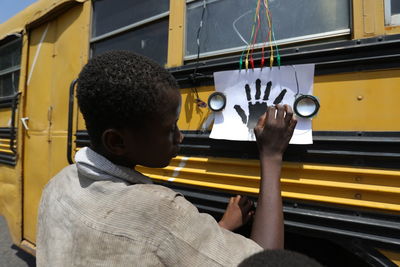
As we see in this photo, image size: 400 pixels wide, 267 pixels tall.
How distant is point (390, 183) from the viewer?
997 millimetres

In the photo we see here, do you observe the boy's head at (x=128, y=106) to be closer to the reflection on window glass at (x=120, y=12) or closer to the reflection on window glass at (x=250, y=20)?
the reflection on window glass at (x=250, y=20)

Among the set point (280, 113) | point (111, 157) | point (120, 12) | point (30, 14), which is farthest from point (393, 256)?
point (30, 14)

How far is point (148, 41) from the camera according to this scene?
5.60 feet

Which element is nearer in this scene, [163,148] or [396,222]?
[163,148]

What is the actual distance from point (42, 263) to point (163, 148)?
461mm

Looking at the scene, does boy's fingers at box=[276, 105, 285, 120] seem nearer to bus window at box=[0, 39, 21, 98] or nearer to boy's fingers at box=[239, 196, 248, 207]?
boy's fingers at box=[239, 196, 248, 207]

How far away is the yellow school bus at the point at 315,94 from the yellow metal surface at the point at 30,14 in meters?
0.18

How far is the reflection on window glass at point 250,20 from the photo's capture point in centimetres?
115

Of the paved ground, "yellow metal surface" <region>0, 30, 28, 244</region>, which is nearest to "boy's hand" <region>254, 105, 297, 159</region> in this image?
"yellow metal surface" <region>0, 30, 28, 244</region>

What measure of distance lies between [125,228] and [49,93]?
2.14 meters

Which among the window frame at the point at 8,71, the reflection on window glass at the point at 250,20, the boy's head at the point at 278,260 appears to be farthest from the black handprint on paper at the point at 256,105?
the window frame at the point at 8,71

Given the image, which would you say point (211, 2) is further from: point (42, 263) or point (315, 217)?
point (42, 263)

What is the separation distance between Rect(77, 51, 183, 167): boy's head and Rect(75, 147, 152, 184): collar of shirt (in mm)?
40

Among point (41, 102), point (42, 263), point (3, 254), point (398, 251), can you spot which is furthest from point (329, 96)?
point (3, 254)
